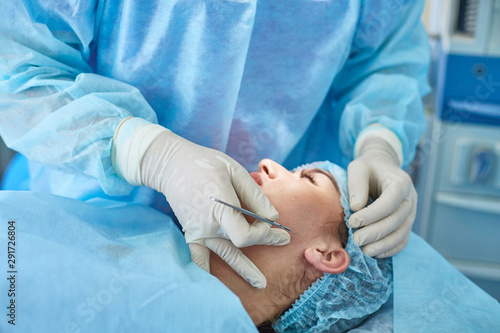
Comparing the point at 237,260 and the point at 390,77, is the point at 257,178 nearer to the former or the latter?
the point at 237,260

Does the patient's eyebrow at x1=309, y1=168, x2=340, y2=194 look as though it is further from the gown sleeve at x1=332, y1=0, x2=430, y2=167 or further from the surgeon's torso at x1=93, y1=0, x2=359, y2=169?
the gown sleeve at x1=332, y1=0, x2=430, y2=167

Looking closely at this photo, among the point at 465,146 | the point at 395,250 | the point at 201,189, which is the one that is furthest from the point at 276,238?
the point at 465,146

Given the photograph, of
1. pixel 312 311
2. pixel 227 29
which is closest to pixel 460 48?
pixel 227 29

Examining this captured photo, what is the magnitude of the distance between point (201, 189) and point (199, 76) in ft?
1.11

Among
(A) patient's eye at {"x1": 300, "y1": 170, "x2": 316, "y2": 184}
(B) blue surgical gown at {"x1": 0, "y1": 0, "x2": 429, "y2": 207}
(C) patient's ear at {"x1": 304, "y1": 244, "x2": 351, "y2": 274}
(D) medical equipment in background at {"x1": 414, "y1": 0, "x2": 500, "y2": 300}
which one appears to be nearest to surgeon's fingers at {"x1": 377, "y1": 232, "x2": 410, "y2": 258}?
(C) patient's ear at {"x1": 304, "y1": 244, "x2": 351, "y2": 274}

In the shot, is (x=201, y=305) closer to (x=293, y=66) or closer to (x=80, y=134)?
(x=80, y=134)

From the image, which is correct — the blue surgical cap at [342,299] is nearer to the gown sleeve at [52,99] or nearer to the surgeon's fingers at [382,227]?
the surgeon's fingers at [382,227]

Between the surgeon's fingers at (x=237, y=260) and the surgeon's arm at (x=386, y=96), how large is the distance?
0.32 m

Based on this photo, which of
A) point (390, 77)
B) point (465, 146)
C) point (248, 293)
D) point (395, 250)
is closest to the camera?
point (248, 293)

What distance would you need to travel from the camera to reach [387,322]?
0.95m

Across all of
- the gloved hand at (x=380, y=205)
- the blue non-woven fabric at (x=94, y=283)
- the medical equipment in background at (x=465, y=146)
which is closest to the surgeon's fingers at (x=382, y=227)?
the gloved hand at (x=380, y=205)

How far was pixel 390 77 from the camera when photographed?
1308 mm

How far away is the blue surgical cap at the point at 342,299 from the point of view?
94 cm

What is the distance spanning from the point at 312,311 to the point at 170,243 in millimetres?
359
